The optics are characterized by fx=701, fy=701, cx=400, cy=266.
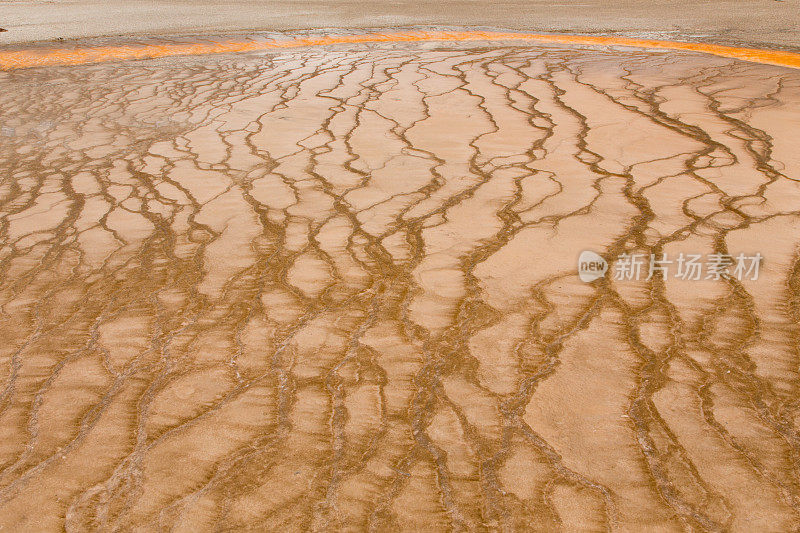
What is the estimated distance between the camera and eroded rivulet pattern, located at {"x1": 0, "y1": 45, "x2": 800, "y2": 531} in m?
1.44

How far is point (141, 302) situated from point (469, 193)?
1411mm

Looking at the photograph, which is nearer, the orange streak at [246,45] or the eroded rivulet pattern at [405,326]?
the eroded rivulet pattern at [405,326]

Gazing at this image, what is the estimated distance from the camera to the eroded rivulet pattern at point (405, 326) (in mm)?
1438

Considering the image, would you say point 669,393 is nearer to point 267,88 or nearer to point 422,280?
point 422,280

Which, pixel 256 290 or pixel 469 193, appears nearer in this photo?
pixel 256 290

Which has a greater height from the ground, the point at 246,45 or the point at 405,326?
the point at 246,45

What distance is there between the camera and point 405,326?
2.04 metres

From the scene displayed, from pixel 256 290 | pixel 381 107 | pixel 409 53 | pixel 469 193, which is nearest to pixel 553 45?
pixel 409 53

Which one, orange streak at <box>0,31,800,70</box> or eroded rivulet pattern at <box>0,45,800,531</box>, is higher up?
orange streak at <box>0,31,800,70</box>

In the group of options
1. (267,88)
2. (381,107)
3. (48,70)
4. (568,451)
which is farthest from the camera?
(48,70)

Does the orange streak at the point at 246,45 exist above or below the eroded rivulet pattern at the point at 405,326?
above

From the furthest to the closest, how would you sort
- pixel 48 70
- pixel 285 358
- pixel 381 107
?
1. pixel 48 70
2. pixel 381 107
3. pixel 285 358

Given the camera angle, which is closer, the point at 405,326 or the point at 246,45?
the point at 405,326

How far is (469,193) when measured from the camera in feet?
9.79
